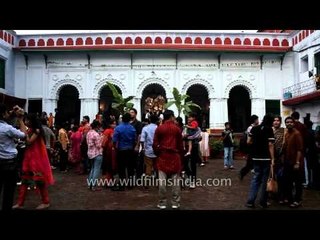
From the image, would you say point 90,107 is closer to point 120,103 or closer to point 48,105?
point 48,105

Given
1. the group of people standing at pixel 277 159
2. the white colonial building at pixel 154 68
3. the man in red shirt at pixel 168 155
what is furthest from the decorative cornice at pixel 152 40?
the man in red shirt at pixel 168 155

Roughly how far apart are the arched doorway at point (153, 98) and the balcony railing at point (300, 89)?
6.98 m

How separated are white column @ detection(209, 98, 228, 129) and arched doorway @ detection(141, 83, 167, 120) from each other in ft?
10.1

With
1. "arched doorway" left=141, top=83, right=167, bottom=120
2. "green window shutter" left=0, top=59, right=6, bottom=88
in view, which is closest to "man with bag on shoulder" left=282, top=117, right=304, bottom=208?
"arched doorway" left=141, top=83, right=167, bottom=120

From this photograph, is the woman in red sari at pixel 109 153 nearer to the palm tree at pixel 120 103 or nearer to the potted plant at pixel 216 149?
the potted plant at pixel 216 149

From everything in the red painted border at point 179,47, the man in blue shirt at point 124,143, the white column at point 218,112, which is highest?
the red painted border at point 179,47

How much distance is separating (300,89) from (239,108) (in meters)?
4.41

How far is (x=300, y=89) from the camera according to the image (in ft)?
60.8

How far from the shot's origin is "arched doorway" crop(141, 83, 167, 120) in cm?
2086

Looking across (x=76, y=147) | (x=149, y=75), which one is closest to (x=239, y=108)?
(x=149, y=75)

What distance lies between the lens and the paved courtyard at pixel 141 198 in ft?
21.4
